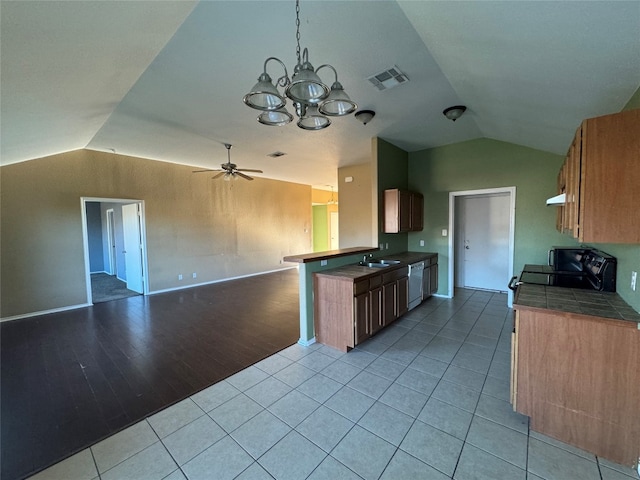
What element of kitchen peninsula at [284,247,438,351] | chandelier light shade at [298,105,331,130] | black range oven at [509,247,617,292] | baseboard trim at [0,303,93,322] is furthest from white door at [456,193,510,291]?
baseboard trim at [0,303,93,322]

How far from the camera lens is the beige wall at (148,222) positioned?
4254 mm

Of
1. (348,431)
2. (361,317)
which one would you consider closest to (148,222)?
(361,317)

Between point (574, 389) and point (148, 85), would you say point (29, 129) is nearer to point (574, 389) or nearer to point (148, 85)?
point (148, 85)

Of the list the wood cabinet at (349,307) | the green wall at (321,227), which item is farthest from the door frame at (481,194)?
the green wall at (321,227)

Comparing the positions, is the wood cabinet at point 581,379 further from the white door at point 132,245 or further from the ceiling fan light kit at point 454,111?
the white door at point 132,245

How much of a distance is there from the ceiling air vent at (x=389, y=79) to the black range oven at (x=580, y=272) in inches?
95.6

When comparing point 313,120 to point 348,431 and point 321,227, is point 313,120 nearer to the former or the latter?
point 348,431

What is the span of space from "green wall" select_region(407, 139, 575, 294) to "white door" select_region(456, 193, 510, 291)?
572 mm

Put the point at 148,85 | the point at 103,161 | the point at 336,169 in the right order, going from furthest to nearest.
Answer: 1. the point at 336,169
2. the point at 103,161
3. the point at 148,85

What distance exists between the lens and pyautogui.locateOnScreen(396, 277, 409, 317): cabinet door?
12.2 ft

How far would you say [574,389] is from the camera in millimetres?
1670

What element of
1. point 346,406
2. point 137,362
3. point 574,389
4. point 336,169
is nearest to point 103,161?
point 137,362

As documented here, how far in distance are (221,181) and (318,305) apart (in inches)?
195

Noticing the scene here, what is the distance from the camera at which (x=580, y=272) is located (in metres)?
2.68
